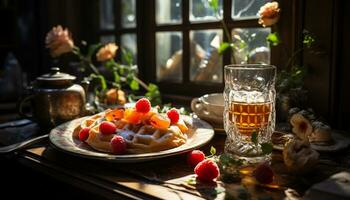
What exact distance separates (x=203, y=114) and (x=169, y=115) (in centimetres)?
17

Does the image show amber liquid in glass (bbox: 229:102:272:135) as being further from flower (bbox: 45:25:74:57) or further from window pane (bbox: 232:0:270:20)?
flower (bbox: 45:25:74:57)

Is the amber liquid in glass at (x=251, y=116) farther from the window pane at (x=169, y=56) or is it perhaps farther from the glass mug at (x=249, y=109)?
the window pane at (x=169, y=56)

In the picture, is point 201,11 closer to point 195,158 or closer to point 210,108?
point 210,108

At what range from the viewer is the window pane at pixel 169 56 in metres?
1.65

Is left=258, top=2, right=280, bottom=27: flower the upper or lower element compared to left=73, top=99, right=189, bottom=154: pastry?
upper

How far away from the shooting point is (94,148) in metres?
0.98

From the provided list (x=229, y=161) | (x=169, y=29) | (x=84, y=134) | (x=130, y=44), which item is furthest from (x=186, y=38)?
(x=229, y=161)

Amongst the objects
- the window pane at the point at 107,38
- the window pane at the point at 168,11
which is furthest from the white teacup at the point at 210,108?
the window pane at the point at 107,38

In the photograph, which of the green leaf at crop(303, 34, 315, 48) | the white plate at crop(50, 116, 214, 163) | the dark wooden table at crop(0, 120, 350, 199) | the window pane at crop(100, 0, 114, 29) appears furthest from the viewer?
the window pane at crop(100, 0, 114, 29)

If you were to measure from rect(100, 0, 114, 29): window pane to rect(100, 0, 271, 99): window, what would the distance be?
0.12ft

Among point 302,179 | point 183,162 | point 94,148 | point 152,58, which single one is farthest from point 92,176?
point 152,58

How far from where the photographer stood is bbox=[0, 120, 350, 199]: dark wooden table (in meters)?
0.78

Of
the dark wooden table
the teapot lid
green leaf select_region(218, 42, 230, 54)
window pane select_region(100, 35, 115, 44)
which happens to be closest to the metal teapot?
the teapot lid

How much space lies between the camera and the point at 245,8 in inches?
55.1
